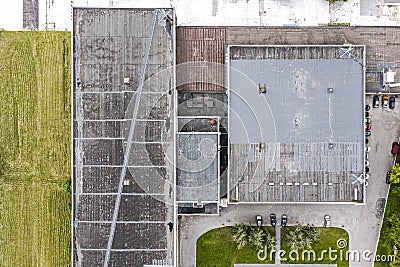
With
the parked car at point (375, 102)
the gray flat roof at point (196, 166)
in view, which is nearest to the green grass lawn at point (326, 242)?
the gray flat roof at point (196, 166)

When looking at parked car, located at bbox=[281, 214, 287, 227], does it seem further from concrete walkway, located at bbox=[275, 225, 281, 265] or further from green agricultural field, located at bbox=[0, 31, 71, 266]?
green agricultural field, located at bbox=[0, 31, 71, 266]

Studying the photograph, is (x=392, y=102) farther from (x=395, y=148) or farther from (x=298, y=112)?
(x=298, y=112)

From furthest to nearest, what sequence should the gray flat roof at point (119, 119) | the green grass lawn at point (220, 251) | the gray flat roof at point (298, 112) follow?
the green grass lawn at point (220, 251) < the gray flat roof at point (298, 112) < the gray flat roof at point (119, 119)

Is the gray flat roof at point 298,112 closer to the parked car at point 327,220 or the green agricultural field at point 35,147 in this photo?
the parked car at point 327,220

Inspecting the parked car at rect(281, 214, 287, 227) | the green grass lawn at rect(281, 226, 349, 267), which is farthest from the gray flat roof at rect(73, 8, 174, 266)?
the green grass lawn at rect(281, 226, 349, 267)

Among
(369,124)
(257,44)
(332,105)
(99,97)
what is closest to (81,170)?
(99,97)

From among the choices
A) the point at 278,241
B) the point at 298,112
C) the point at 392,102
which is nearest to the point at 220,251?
the point at 278,241
